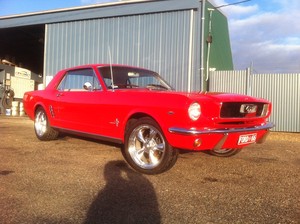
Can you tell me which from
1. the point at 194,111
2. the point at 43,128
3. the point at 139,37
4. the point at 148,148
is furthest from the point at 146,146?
the point at 139,37

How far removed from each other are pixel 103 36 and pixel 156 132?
1013 centimetres

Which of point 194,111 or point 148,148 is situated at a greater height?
point 194,111

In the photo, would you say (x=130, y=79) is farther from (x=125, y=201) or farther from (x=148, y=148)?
(x=125, y=201)

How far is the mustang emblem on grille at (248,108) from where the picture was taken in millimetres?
4846

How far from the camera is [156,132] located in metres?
4.69

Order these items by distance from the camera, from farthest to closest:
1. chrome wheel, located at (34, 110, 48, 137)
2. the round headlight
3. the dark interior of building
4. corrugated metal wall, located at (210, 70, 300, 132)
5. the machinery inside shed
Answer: the dark interior of building, the machinery inside shed, corrugated metal wall, located at (210, 70, 300, 132), chrome wheel, located at (34, 110, 48, 137), the round headlight

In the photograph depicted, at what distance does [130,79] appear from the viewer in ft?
19.7

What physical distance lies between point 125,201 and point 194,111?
141 centimetres

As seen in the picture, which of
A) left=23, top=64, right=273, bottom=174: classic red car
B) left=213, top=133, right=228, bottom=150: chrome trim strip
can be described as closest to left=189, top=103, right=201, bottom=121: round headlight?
left=23, top=64, right=273, bottom=174: classic red car

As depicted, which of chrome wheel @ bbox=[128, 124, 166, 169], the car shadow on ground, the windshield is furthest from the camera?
the windshield

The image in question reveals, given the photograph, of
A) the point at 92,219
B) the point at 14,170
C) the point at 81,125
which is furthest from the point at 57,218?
the point at 81,125

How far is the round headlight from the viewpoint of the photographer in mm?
4328

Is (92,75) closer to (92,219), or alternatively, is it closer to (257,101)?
(257,101)

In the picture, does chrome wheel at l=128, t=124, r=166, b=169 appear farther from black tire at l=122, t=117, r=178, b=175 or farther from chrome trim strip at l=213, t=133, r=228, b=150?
chrome trim strip at l=213, t=133, r=228, b=150
